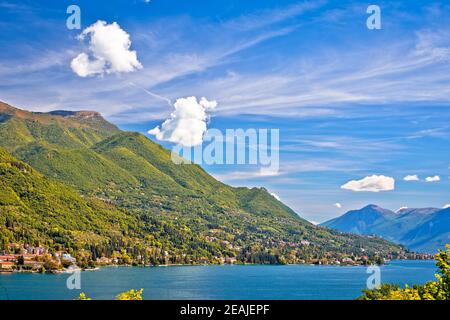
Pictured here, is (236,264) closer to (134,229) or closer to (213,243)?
(213,243)

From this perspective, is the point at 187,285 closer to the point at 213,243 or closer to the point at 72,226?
the point at 72,226

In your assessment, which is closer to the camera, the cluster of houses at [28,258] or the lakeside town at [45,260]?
the cluster of houses at [28,258]

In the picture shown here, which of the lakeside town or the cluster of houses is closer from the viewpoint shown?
the cluster of houses

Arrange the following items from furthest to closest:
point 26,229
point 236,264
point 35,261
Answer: point 236,264 → point 26,229 → point 35,261

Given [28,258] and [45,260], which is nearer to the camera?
[45,260]

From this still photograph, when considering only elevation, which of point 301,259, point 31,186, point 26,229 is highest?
point 31,186

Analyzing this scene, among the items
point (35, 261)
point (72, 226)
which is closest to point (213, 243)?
point (72, 226)

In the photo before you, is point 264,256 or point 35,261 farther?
point 264,256

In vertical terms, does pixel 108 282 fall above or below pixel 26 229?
below

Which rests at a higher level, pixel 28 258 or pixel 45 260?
pixel 28 258
